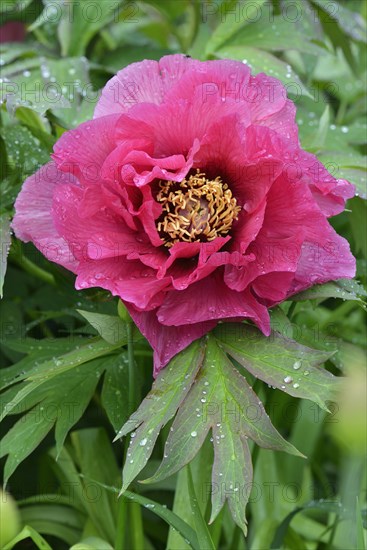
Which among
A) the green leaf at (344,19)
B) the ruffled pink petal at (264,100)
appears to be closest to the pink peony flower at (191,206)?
the ruffled pink petal at (264,100)

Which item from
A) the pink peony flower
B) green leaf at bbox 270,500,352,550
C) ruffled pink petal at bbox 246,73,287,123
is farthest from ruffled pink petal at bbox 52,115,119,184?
green leaf at bbox 270,500,352,550

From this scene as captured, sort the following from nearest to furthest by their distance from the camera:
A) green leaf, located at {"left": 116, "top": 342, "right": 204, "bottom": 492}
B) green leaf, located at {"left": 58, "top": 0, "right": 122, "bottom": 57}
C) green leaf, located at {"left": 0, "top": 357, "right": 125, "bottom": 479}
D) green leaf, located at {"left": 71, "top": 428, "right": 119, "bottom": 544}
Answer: green leaf, located at {"left": 116, "top": 342, "right": 204, "bottom": 492} < green leaf, located at {"left": 0, "top": 357, "right": 125, "bottom": 479} < green leaf, located at {"left": 71, "top": 428, "right": 119, "bottom": 544} < green leaf, located at {"left": 58, "top": 0, "right": 122, "bottom": 57}

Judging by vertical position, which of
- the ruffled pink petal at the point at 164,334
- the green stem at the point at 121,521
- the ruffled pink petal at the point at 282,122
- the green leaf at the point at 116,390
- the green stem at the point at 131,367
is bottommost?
the green stem at the point at 121,521

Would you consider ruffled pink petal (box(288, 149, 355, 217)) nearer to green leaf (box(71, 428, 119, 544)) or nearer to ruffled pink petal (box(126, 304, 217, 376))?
ruffled pink petal (box(126, 304, 217, 376))

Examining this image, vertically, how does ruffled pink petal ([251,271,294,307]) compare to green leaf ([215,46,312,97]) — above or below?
below

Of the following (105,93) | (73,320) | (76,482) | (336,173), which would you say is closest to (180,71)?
(105,93)

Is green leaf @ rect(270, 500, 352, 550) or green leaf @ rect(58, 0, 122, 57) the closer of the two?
green leaf @ rect(270, 500, 352, 550)

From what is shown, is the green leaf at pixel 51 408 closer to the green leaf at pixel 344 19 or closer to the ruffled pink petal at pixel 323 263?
the ruffled pink petal at pixel 323 263

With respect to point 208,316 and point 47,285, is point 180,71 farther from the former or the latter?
point 47,285
